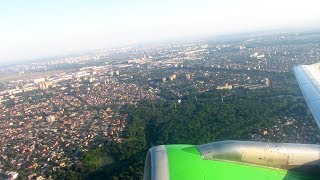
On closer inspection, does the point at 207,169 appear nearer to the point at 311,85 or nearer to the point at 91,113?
the point at 311,85

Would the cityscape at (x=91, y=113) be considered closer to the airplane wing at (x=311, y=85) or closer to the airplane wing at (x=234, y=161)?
the airplane wing at (x=311, y=85)

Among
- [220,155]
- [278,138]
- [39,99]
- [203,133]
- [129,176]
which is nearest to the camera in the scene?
[220,155]

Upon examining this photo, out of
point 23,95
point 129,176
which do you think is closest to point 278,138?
point 129,176

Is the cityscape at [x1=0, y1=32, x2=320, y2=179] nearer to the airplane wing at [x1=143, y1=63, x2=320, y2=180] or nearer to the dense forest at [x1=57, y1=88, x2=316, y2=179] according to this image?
the dense forest at [x1=57, y1=88, x2=316, y2=179]

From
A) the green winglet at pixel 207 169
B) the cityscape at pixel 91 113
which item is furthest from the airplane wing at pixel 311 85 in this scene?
the cityscape at pixel 91 113

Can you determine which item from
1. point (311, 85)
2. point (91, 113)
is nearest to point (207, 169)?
point (311, 85)

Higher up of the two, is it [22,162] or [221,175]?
[221,175]

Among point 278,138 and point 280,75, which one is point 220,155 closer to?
point 278,138

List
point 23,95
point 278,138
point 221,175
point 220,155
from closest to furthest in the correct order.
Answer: point 221,175, point 220,155, point 278,138, point 23,95
